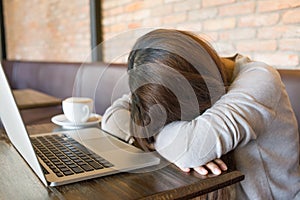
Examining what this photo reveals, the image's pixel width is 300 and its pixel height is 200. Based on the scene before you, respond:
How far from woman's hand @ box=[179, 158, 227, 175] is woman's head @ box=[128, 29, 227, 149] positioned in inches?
4.8

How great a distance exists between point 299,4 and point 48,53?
345 cm

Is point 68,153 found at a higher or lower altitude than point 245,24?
lower

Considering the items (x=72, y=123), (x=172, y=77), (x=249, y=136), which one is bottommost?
(x=72, y=123)

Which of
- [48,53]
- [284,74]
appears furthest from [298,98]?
[48,53]

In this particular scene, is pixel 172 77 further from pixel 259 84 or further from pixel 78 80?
pixel 78 80

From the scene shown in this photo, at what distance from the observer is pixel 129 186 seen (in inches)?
22.6

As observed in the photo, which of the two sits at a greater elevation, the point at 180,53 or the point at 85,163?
the point at 180,53

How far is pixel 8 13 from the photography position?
16.2 ft

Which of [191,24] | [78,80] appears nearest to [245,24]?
[191,24]

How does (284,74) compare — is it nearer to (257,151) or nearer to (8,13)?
(257,151)

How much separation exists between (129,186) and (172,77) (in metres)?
0.25

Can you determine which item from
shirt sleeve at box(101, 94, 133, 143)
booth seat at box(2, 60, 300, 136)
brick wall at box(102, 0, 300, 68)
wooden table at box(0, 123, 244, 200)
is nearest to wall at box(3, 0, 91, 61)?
booth seat at box(2, 60, 300, 136)

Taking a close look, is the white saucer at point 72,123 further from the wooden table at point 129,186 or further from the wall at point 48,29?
the wall at point 48,29

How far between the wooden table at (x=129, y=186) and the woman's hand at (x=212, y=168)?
0.04 ft
